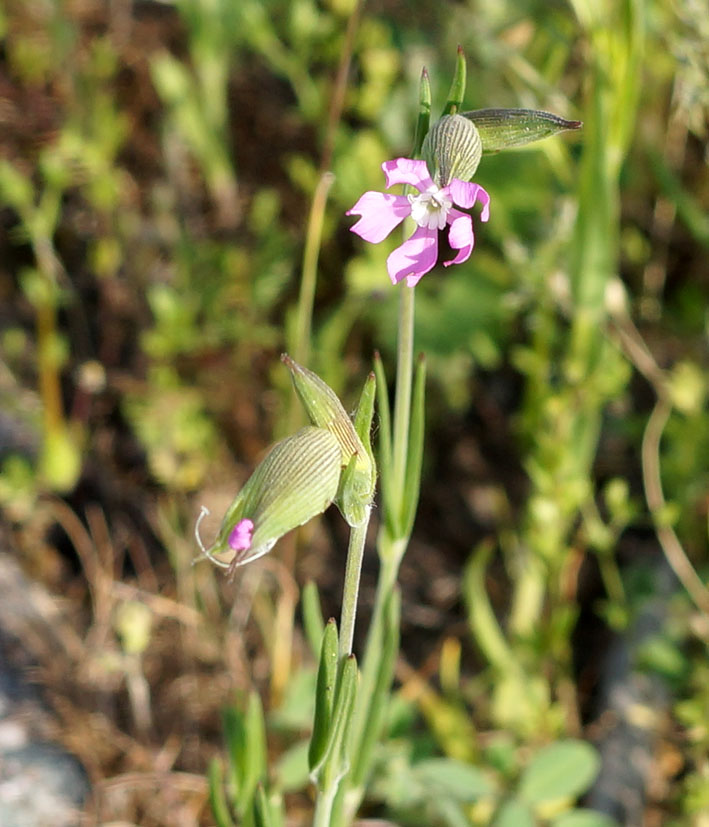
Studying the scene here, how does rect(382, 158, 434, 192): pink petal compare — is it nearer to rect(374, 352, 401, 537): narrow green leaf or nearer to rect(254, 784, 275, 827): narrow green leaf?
rect(374, 352, 401, 537): narrow green leaf

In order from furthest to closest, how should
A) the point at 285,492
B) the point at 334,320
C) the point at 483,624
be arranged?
1. the point at 334,320
2. the point at 483,624
3. the point at 285,492

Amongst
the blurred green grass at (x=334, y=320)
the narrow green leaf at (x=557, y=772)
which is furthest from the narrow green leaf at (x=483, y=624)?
the narrow green leaf at (x=557, y=772)

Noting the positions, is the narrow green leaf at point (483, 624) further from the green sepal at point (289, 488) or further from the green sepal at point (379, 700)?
the green sepal at point (289, 488)

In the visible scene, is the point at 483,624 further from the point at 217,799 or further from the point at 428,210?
the point at 428,210

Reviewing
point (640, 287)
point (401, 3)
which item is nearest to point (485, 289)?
point (640, 287)

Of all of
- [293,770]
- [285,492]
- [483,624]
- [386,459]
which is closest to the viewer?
[285,492]

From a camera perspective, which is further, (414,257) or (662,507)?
(662,507)

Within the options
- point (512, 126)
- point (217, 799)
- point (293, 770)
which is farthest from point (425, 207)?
point (293, 770)
